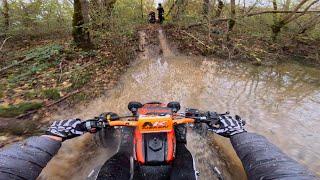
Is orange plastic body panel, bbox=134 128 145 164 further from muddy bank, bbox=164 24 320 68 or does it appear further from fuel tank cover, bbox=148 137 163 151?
muddy bank, bbox=164 24 320 68

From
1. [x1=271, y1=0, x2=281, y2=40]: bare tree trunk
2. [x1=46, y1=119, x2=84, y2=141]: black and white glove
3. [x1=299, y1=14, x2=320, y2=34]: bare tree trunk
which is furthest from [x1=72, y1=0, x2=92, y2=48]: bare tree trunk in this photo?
[x1=299, y1=14, x2=320, y2=34]: bare tree trunk

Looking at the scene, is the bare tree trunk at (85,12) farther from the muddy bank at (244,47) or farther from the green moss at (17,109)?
the green moss at (17,109)

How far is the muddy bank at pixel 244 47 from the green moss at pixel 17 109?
22.0 ft

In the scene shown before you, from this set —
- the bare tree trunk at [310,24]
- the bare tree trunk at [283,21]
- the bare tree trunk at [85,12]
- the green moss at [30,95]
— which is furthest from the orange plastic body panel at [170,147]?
the bare tree trunk at [310,24]

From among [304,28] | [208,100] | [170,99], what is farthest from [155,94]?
[304,28]

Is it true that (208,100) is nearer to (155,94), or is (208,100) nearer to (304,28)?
(155,94)

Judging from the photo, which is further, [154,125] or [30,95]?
[30,95]

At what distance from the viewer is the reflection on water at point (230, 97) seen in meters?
5.81

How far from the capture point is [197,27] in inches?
552

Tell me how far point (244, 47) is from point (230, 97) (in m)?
5.01

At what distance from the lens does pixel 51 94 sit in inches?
309

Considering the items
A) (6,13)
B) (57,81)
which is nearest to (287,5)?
(57,81)

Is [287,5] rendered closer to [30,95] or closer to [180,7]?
[180,7]

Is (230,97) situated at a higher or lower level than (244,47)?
lower
